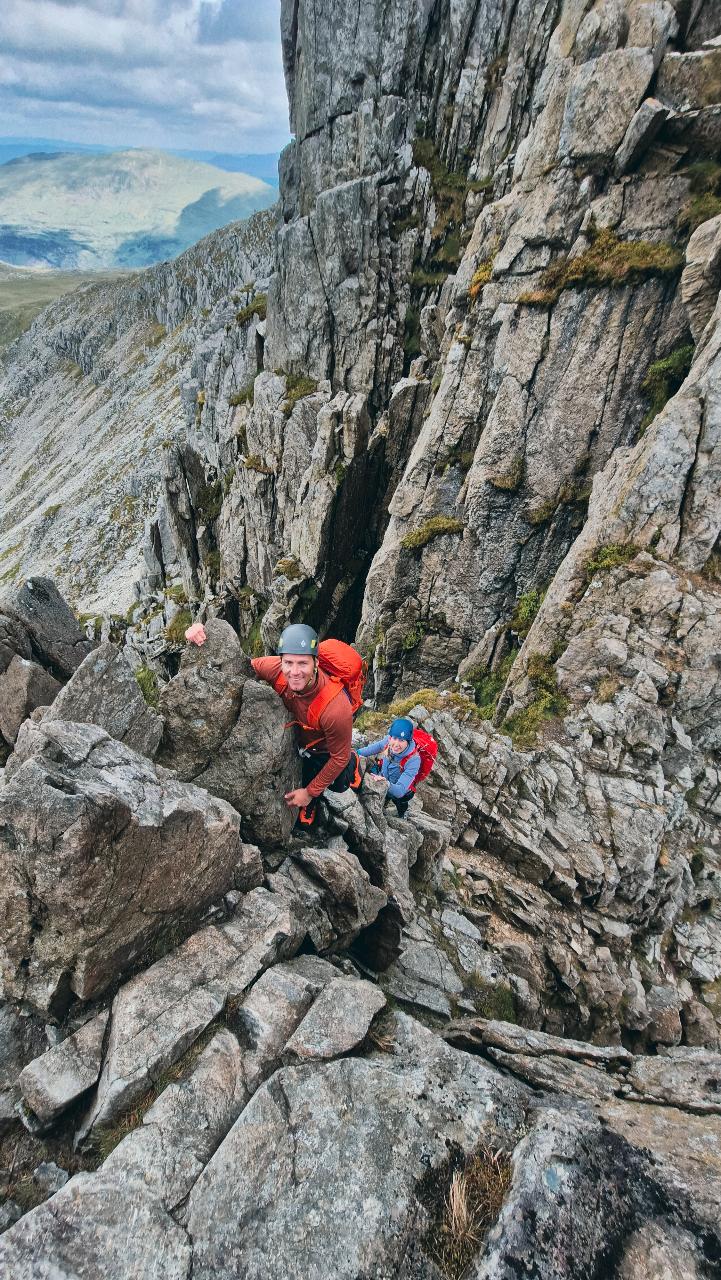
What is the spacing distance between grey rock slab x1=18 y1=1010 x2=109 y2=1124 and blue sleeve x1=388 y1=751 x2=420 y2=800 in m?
9.76

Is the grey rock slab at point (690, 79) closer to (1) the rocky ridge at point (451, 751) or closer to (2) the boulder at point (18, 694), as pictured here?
(1) the rocky ridge at point (451, 751)

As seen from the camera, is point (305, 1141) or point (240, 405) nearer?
point (305, 1141)

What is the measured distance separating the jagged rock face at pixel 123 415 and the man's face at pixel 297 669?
5320 centimetres

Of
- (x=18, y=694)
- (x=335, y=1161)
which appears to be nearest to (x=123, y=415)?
(x=18, y=694)

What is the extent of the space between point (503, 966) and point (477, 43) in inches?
2117

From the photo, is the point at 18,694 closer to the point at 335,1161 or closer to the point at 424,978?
the point at 335,1161

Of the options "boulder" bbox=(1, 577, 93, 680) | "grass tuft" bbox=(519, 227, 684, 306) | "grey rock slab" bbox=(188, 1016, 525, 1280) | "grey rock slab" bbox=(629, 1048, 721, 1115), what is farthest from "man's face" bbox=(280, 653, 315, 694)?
"grass tuft" bbox=(519, 227, 684, 306)

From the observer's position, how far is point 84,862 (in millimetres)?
7418

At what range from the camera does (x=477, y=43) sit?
3694 centimetres

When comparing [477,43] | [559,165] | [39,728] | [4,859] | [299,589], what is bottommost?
[299,589]

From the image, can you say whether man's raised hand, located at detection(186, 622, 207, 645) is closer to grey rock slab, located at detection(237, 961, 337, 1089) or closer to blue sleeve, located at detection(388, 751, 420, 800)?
grey rock slab, located at detection(237, 961, 337, 1089)

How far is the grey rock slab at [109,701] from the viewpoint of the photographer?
10.1m

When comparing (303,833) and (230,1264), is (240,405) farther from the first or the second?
(230,1264)

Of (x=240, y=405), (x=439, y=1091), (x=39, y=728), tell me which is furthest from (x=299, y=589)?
(x=439, y=1091)
